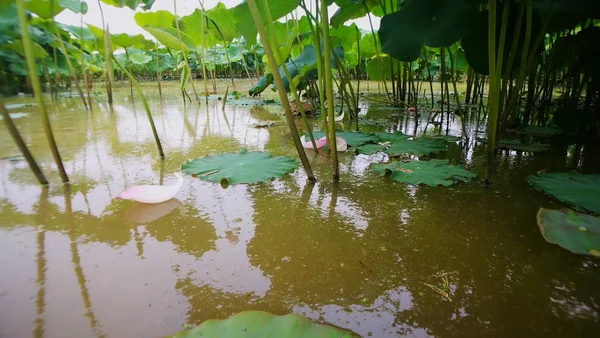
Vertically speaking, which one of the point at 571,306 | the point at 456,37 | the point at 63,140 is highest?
the point at 456,37

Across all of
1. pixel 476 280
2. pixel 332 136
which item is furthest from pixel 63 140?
pixel 476 280

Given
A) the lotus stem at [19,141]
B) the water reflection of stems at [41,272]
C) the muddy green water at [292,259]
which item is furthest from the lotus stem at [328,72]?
the lotus stem at [19,141]

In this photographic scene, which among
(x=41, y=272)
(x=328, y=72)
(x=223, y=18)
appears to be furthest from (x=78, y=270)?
(x=223, y=18)

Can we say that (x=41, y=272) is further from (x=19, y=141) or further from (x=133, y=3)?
(x=133, y=3)

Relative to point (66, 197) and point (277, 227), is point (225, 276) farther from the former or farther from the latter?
point (66, 197)

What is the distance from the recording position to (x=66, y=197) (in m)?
0.85

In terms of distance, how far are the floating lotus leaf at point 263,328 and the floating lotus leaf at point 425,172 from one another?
59 cm

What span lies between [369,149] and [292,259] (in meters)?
0.77

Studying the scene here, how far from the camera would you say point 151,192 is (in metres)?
0.78

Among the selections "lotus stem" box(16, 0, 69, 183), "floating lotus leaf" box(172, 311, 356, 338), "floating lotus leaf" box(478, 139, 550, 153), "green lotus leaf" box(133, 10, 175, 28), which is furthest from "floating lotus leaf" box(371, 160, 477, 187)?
"green lotus leaf" box(133, 10, 175, 28)

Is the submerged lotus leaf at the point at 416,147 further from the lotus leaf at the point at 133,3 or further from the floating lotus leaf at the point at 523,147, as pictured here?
the lotus leaf at the point at 133,3

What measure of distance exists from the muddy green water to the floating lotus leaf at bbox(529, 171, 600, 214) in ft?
0.09

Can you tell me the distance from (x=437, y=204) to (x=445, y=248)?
8.3 inches

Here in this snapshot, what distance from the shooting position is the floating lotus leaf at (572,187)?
739 millimetres
